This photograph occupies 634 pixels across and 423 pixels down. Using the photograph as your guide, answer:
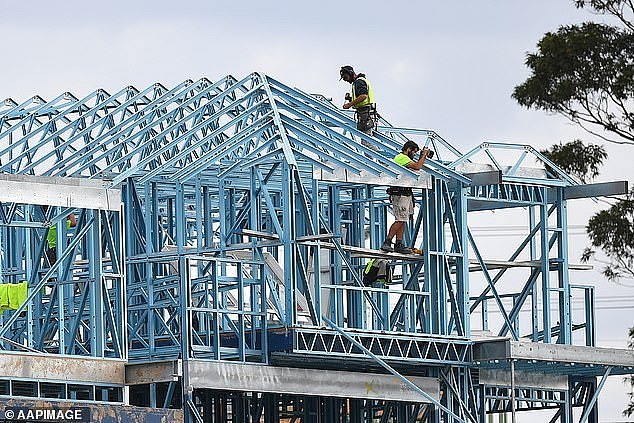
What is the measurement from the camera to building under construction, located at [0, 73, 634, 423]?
3647 centimetres

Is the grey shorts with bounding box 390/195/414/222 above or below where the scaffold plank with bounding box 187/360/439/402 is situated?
above

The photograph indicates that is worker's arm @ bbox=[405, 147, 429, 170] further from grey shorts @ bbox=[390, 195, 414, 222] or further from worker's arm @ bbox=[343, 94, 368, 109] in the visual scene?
worker's arm @ bbox=[343, 94, 368, 109]

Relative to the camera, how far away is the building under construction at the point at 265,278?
120 ft

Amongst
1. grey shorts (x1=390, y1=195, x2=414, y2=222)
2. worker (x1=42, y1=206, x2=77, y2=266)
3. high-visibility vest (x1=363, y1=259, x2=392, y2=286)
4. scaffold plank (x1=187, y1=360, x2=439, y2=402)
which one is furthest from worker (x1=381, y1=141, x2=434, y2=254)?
worker (x1=42, y1=206, x2=77, y2=266)

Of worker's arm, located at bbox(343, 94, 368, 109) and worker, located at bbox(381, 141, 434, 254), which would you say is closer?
worker, located at bbox(381, 141, 434, 254)

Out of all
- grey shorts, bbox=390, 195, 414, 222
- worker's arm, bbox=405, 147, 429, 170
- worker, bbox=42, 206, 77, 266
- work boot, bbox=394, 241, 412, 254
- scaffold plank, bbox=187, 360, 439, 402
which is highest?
worker's arm, bbox=405, 147, 429, 170

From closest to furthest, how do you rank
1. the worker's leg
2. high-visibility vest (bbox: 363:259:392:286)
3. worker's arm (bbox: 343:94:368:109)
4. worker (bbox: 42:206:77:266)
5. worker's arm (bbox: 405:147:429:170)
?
worker's arm (bbox: 405:147:429:170) < the worker's leg < high-visibility vest (bbox: 363:259:392:286) < worker's arm (bbox: 343:94:368:109) < worker (bbox: 42:206:77:266)

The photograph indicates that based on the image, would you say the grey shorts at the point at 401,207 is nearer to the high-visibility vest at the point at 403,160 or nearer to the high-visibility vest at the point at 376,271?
the high-visibility vest at the point at 403,160

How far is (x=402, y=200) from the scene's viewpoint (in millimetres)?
40312

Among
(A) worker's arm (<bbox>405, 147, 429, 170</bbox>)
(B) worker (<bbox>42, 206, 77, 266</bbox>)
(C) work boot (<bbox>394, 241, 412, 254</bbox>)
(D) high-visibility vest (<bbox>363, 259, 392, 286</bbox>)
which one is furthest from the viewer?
(B) worker (<bbox>42, 206, 77, 266</bbox>)

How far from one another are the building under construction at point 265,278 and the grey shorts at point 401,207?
0.44 meters

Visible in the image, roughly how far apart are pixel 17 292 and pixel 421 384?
8672mm

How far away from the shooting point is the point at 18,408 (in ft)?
107

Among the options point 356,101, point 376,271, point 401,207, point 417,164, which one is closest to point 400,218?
point 401,207
